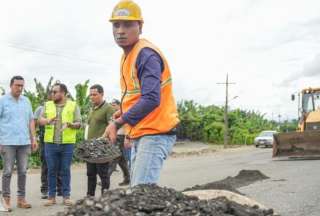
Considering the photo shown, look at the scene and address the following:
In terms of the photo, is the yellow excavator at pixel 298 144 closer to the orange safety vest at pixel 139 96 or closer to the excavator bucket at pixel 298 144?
the excavator bucket at pixel 298 144

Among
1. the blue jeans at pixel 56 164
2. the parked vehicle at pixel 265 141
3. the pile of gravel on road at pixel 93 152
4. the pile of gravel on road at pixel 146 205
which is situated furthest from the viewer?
the parked vehicle at pixel 265 141

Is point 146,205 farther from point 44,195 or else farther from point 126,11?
Answer: point 44,195

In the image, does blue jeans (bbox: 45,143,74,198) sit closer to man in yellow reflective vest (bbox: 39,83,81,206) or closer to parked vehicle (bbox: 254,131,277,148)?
man in yellow reflective vest (bbox: 39,83,81,206)

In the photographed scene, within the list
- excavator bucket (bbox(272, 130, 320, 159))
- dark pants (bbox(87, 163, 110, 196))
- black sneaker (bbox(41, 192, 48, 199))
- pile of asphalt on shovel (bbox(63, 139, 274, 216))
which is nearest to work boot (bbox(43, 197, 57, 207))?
dark pants (bbox(87, 163, 110, 196))

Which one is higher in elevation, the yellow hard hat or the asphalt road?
the yellow hard hat

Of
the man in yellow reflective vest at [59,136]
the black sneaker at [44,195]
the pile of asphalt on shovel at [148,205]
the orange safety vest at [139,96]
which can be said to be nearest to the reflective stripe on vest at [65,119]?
the man in yellow reflective vest at [59,136]

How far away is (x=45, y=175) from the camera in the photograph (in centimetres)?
1008

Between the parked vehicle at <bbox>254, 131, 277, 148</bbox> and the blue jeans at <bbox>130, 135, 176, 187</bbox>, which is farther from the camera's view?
the parked vehicle at <bbox>254, 131, 277, 148</bbox>

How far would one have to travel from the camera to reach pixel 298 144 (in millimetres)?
20391

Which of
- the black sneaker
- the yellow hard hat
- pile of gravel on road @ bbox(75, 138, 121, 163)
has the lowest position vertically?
the black sneaker

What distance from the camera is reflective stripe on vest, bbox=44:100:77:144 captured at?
8.82 meters

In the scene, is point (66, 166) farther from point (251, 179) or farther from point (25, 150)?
point (251, 179)

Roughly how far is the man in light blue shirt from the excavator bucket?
13259mm

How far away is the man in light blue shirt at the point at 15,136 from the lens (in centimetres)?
838
